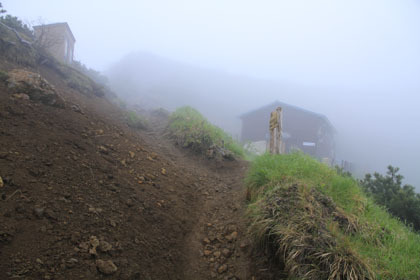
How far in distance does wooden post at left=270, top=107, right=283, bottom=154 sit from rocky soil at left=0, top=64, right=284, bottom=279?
138 cm

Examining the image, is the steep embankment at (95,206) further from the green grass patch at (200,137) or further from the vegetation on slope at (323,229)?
the green grass patch at (200,137)

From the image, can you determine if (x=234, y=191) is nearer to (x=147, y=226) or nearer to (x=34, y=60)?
(x=147, y=226)

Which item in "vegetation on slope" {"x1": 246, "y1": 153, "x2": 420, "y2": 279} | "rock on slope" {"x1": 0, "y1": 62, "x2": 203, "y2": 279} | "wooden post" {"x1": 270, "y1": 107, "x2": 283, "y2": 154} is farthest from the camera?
"wooden post" {"x1": 270, "y1": 107, "x2": 283, "y2": 154}

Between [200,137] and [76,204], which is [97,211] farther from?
[200,137]

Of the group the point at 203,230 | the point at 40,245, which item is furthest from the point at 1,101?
the point at 203,230

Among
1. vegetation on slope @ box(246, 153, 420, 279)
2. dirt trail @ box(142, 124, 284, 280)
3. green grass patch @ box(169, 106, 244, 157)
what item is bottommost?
dirt trail @ box(142, 124, 284, 280)

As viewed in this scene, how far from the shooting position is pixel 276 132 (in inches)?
207

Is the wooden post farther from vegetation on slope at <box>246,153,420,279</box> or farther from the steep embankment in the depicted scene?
vegetation on slope at <box>246,153,420,279</box>

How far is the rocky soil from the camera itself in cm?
192

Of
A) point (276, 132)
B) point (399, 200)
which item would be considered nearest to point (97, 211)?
point (276, 132)

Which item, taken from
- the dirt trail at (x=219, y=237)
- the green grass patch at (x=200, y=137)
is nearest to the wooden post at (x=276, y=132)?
the dirt trail at (x=219, y=237)

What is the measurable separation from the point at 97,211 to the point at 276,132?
13.1ft

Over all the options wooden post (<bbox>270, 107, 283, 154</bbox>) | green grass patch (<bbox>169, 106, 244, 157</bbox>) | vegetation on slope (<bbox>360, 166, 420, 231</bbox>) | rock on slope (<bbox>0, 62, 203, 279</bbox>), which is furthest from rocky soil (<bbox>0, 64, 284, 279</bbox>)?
vegetation on slope (<bbox>360, 166, 420, 231</bbox>)

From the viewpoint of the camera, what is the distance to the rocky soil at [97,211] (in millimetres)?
1917
